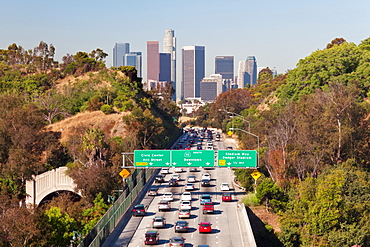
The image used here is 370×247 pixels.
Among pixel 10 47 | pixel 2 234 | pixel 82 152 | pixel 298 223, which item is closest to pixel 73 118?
pixel 82 152

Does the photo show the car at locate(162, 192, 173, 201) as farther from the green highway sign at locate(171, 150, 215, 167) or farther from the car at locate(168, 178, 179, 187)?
the car at locate(168, 178, 179, 187)

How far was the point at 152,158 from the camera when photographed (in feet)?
183

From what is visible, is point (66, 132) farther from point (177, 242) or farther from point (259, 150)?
point (177, 242)

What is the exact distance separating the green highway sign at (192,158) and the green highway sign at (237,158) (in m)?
1.00

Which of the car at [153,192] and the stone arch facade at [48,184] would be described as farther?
the stone arch facade at [48,184]

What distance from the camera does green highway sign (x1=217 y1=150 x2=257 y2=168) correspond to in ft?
182

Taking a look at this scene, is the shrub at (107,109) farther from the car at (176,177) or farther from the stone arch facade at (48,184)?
the stone arch facade at (48,184)

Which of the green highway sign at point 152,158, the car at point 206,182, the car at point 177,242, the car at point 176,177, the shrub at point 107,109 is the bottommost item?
the car at point 177,242

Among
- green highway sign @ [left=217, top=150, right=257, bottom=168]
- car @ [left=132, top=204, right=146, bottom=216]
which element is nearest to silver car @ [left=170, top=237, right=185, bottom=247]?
car @ [left=132, top=204, right=146, bottom=216]

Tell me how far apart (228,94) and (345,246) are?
450 ft

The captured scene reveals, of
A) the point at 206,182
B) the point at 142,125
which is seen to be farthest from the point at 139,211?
the point at 142,125

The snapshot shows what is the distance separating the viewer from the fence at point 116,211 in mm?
37222

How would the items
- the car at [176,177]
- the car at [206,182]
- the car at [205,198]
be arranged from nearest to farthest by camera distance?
the car at [205,198] < the car at [206,182] < the car at [176,177]

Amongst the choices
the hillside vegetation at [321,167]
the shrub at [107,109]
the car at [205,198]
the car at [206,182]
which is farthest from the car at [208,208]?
the shrub at [107,109]
